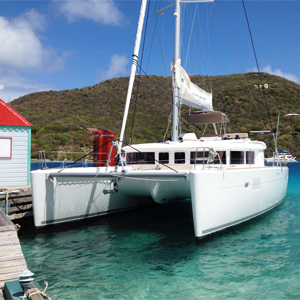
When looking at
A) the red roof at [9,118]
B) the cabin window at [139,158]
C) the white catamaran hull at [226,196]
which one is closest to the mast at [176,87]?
the cabin window at [139,158]

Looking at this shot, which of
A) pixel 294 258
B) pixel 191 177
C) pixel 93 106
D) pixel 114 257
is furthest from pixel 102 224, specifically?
pixel 93 106

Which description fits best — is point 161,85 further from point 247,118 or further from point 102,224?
point 102,224

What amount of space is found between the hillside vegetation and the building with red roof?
28.6 m

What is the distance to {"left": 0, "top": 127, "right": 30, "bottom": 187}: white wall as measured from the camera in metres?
10.1

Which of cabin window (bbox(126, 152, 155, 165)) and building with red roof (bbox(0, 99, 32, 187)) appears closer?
cabin window (bbox(126, 152, 155, 165))

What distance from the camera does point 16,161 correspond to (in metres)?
10.3

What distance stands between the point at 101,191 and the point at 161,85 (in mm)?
56330

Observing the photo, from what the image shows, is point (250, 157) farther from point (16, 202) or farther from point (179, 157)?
point (16, 202)

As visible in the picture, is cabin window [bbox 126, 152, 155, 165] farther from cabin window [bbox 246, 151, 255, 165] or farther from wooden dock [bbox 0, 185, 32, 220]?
wooden dock [bbox 0, 185, 32, 220]

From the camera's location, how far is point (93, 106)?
61031 mm

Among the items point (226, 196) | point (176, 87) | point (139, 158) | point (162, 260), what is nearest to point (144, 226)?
point (139, 158)

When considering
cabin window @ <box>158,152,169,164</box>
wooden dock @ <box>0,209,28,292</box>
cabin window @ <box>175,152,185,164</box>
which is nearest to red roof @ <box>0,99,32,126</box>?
cabin window @ <box>158,152,169,164</box>

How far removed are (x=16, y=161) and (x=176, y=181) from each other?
219 inches

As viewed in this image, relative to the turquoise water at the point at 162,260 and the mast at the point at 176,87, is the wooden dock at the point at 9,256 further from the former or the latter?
the mast at the point at 176,87
